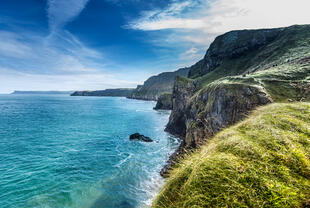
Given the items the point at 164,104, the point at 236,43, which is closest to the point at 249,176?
the point at 236,43

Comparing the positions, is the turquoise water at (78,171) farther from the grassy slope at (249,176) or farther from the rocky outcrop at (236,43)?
the rocky outcrop at (236,43)

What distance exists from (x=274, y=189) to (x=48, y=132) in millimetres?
49933

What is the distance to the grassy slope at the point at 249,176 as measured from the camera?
123 inches

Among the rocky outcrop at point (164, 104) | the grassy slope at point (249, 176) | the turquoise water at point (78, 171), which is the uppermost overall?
the grassy slope at point (249, 176)

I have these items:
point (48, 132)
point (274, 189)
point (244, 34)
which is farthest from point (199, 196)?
point (244, 34)

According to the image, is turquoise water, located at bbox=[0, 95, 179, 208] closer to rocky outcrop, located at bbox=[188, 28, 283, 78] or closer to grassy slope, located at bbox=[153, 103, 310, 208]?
grassy slope, located at bbox=[153, 103, 310, 208]

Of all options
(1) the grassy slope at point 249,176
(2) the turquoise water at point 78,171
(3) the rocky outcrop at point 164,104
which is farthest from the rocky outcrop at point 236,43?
(1) the grassy slope at point 249,176

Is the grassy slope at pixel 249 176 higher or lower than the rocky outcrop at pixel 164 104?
higher

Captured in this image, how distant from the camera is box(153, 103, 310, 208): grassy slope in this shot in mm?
3133

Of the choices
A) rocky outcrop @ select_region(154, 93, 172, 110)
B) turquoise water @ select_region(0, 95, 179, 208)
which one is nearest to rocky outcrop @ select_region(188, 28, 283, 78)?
rocky outcrop @ select_region(154, 93, 172, 110)

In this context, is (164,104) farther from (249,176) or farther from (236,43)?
(249,176)

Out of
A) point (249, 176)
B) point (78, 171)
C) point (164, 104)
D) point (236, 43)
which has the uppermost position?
point (236, 43)

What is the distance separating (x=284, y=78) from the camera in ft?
62.3

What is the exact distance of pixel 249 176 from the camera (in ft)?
11.5
